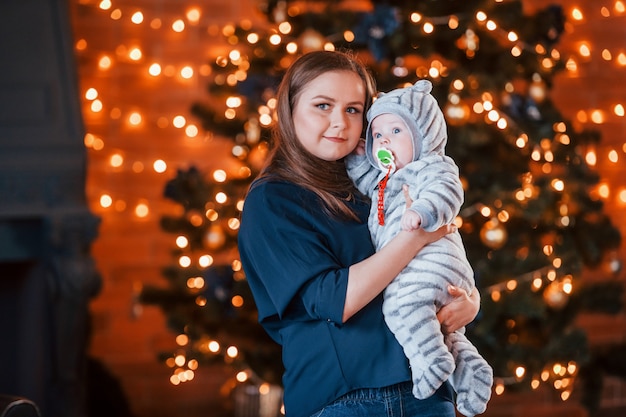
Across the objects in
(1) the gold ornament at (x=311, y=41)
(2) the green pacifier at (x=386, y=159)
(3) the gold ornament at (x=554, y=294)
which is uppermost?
(1) the gold ornament at (x=311, y=41)

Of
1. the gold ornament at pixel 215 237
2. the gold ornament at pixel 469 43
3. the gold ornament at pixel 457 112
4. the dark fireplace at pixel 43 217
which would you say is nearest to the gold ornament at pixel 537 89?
the gold ornament at pixel 469 43

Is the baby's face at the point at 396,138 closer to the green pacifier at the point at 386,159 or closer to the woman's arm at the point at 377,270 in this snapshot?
the green pacifier at the point at 386,159

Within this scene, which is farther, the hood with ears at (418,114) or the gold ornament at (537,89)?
the gold ornament at (537,89)

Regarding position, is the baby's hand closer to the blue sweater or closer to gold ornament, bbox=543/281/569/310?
the blue sweater

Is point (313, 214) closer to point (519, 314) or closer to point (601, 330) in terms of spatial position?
point (519, 314)

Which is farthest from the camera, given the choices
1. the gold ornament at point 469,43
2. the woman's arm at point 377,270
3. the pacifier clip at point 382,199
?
the gold ornament at point 469,43

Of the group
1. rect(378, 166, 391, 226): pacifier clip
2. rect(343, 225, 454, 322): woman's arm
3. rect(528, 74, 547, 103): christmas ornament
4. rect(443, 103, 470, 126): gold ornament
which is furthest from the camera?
rect(528, 74, 547, 103): christmas ornament

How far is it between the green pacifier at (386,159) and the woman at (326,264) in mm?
93

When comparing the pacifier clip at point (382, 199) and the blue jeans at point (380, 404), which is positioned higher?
the pacifier clip at point (382, 199)

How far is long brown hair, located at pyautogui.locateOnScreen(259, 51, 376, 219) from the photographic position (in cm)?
176

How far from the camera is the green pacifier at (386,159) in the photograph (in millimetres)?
1748

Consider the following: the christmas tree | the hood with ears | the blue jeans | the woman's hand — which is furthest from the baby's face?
the christmas tree

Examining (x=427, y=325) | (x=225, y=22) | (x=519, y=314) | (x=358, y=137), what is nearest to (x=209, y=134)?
(x=225, y=22)

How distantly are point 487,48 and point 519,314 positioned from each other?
0.99 m
